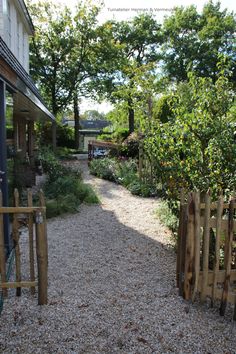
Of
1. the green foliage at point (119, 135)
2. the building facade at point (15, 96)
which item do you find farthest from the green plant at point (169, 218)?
the green foliage at point (119, 135)

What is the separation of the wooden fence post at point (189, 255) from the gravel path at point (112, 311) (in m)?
0.19

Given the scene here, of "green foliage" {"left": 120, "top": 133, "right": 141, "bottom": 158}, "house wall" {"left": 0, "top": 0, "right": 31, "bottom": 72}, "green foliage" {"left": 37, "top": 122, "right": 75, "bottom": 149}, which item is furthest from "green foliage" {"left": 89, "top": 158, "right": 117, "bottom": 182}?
"green foliage" {"left": 37, "top": 122, "right": 75, "bottom": 149}

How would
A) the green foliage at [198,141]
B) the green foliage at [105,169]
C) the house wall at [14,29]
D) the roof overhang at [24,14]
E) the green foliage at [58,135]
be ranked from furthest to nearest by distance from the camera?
the green foliage at [58,135] → the green foliage at [105,169] → the roof overhang at [24,14] → the house wall at [14,29] → the green foliage at [198,141]

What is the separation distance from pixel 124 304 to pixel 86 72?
25304 millimetres

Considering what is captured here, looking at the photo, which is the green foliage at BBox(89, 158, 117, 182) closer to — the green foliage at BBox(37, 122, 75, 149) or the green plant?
the green plant

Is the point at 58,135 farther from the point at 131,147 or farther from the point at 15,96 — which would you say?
the point at 15,96

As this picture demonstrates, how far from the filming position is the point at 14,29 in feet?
32.3

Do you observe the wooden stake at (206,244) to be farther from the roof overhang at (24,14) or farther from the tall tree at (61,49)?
the tall tree at (61,49)

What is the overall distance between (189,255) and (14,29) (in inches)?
364

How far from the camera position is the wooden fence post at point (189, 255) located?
350 centimetres

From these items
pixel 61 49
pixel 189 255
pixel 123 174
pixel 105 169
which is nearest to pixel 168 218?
pixel 189 255

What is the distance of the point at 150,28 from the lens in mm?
31922

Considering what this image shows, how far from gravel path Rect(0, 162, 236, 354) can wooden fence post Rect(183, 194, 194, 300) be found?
0.19 meters

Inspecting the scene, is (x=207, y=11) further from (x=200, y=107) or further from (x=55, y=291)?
(x=55, y=291)
